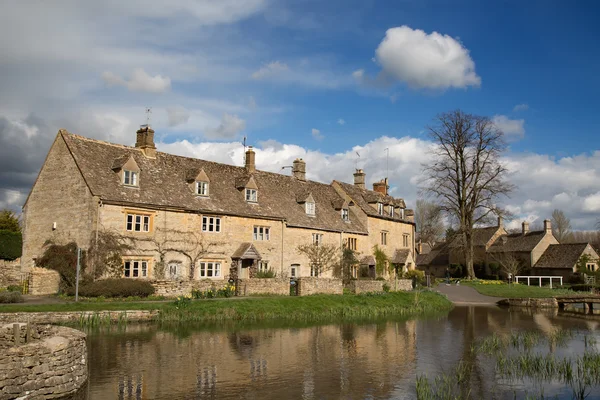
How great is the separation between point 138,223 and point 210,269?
649 cm

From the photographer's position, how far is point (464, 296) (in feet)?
152

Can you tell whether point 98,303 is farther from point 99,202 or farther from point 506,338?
point 506,338

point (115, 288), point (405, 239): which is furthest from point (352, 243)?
point (115, 288)

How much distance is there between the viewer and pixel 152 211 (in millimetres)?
34125

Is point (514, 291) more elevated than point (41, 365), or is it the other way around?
point (41, 365)

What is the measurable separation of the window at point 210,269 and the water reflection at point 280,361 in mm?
11765

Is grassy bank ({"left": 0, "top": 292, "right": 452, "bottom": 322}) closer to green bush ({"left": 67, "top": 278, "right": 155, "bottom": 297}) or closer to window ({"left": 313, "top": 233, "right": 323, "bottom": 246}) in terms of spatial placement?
green bush ({"left": 67, "top": 278, "right": 155, "bottom": 297})

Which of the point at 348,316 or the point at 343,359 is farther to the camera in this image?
the point at 348,316

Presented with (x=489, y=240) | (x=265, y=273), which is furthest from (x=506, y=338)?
(x=489, y=240)

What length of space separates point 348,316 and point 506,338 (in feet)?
34.0

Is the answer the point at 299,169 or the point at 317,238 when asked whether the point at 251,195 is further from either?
the point at 299,169

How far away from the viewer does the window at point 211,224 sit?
37.1 meters

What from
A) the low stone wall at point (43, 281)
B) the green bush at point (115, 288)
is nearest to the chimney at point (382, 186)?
the green bush at point (115, 288)

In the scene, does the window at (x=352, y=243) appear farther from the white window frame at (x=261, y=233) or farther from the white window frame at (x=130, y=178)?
the white window frame at (x=130, y=178)
